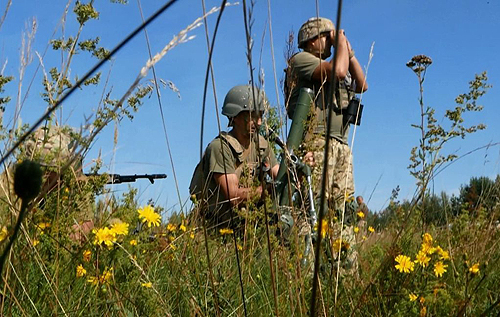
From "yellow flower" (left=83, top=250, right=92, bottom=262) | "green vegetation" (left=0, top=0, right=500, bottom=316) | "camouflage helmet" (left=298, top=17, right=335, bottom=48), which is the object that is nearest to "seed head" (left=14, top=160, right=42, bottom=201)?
"green vegetation" (left=0, top=0, right=500, bottom=316)

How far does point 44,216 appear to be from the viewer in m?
1.84

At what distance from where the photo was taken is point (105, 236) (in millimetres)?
1654

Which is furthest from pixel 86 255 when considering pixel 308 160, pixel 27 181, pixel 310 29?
pixel 310 29

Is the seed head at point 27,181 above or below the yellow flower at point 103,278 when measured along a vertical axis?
above

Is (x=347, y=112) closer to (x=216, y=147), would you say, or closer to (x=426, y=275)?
(x=216, y=147)

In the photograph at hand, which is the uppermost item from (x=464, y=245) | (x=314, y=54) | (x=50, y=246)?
(x=314, y=54)

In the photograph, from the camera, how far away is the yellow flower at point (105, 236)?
5.34ft

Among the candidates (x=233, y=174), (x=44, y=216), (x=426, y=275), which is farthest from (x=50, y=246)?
(x=233, y=174)

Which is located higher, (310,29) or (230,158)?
(310,29)

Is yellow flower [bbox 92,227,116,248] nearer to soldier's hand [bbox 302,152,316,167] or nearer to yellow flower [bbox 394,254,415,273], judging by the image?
soldier's hand [bbox 302,152,316,167]

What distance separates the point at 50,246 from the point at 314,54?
3.01m

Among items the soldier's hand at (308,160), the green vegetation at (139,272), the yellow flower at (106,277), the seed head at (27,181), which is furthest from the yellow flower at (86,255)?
the seed head at (27,181)

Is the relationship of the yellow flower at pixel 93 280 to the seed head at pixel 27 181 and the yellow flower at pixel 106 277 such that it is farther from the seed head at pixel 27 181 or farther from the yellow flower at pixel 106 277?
the seed head at pixel 27 181

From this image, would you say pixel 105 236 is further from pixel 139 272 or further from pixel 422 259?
pixel 422 259
